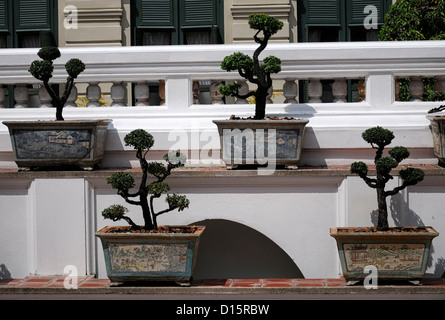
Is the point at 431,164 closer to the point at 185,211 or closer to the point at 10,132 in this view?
the point at 185,211

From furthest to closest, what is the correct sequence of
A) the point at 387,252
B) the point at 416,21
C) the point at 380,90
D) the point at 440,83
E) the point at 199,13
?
1. the point at 199,13
2. the point at 416,21
3. the point at 440,83
4. the point at 380,90
5. the point at 387,252

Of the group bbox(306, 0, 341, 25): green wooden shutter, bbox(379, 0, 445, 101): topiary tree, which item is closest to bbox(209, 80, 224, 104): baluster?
bbox(379, 0, 445, 101): topiary tree

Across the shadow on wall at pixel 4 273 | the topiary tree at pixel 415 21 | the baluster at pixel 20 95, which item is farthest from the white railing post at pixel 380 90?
the shadow on wall at pixel 4 273

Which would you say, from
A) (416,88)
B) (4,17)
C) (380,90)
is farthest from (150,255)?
(4,17)

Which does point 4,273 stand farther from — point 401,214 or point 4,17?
point 4,17

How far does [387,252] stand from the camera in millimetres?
5340

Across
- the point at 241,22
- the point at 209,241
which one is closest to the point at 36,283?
the point at 209,241

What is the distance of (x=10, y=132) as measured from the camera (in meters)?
6.18

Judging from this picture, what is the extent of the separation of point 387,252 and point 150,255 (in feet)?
5.51

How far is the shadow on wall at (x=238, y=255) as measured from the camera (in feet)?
22.0

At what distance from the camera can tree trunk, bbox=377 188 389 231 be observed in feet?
18.1

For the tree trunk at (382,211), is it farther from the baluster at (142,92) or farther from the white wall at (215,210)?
the baluster at (142,92)

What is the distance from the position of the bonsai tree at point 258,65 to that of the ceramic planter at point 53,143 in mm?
1136

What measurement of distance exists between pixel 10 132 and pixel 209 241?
198cm
